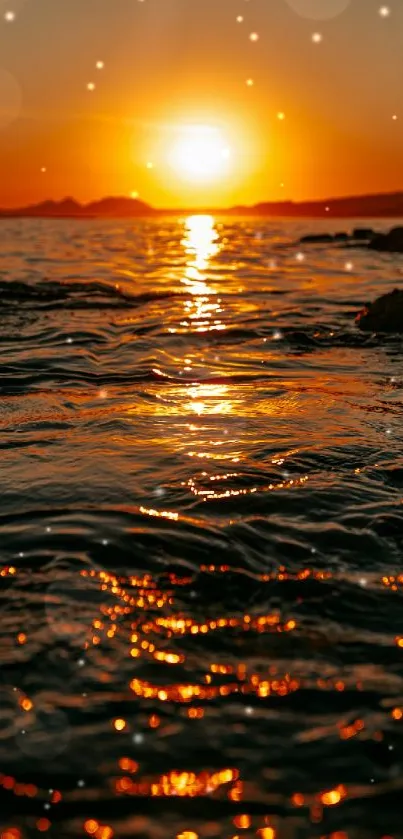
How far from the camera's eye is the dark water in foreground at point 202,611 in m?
2.49

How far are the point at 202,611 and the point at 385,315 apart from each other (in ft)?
32.9

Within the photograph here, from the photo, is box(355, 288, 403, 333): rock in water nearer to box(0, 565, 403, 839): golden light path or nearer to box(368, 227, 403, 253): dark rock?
box(0, 565, 403, 839): golden light path

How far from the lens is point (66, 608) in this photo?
11.6 ft

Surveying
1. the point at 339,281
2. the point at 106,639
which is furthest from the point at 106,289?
the point at 106,639

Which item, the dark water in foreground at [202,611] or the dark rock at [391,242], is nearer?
the dark water in foreground at [202,611]

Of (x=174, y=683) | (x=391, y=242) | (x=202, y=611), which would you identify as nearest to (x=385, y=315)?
(x=202, y=611)

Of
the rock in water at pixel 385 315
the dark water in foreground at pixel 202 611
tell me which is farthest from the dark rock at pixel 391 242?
the dark water in foreground at pixel 202 611

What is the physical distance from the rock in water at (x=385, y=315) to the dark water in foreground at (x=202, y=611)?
438cm

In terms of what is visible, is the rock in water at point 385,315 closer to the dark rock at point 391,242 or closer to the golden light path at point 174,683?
the golden light path at point 174,683

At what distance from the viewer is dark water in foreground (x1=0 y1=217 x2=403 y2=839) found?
2.49 metres

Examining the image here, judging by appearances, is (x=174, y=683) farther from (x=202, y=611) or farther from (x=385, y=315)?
(x=385, y=315)

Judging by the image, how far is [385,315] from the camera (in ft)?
42.1

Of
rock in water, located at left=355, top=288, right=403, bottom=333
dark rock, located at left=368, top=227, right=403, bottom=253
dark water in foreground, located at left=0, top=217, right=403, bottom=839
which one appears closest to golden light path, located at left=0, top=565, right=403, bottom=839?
dark water in foreground, located at left=0, top=217, right=403, bottom=839

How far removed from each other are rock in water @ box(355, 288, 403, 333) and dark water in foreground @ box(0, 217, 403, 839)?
4.38 meters
